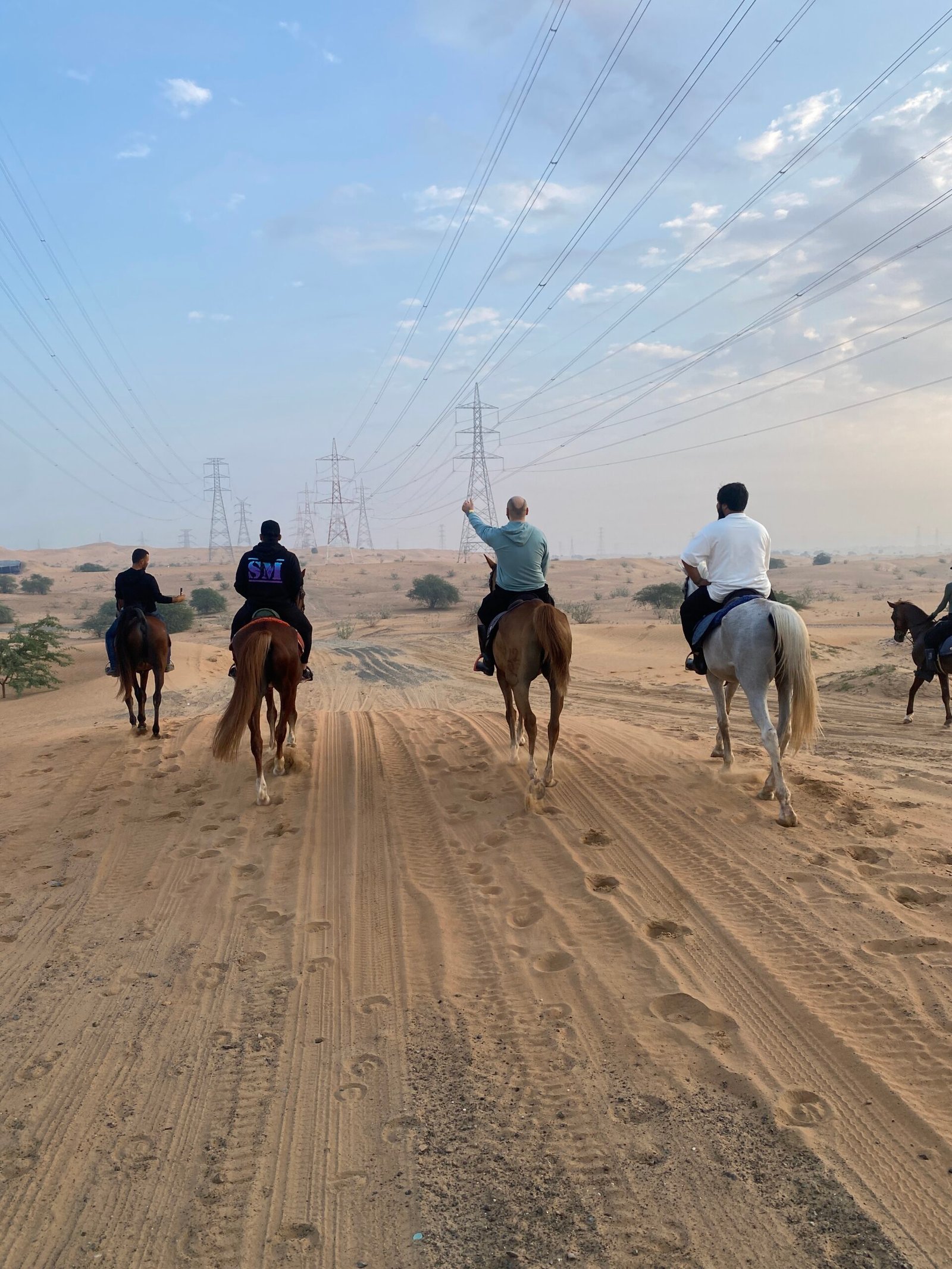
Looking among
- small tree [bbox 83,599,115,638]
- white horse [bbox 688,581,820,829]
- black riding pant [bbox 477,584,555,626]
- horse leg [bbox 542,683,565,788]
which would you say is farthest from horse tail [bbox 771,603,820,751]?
small tree [bbox 83,599,115,638]

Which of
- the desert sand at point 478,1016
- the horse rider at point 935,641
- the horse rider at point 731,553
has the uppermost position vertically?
the horse rider at point 731,553

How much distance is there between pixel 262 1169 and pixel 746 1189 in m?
1.89

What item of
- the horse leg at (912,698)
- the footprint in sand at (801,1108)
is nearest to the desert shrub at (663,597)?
the horse leg at (912,698)

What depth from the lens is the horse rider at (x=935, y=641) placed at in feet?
36.8

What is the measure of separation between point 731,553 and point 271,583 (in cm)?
527

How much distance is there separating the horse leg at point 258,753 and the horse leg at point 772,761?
482 centimetres

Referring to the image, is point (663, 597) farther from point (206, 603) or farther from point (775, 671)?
point (775, 671)

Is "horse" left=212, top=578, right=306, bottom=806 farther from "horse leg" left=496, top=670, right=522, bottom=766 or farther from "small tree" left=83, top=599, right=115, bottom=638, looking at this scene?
"small tree" left=83, top=599, right=115, bottom=638

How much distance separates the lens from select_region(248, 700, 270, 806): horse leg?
7494mm

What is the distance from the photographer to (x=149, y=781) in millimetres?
8336

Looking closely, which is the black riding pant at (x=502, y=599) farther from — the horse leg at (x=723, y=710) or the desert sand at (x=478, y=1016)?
the horse leg at (x=723, y=710)

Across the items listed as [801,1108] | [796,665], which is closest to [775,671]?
[796,665]

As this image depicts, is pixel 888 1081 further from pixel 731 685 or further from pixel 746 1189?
pixel 731 685

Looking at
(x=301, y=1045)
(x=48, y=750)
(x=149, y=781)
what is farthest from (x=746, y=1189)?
(x=48, y=750)
